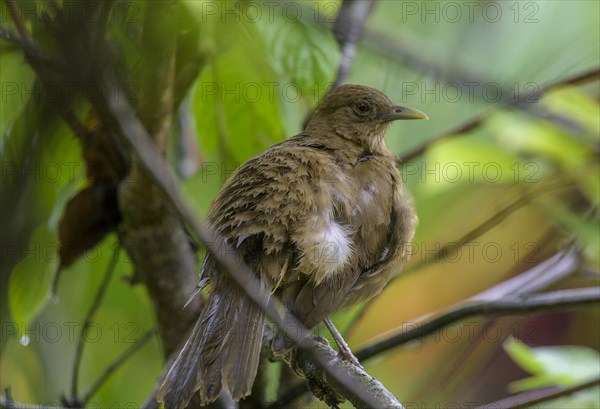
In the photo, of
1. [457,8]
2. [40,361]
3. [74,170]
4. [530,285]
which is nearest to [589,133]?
[530,285]

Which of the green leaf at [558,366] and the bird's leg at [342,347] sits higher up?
the bird's leg at [342,347]

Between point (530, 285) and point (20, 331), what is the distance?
2349 mm

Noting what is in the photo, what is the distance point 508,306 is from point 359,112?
1773mm

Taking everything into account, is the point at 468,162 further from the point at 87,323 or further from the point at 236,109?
the point at 87,323

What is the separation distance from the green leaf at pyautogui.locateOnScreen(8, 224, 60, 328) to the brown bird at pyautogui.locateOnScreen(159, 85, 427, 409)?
2.52 ft

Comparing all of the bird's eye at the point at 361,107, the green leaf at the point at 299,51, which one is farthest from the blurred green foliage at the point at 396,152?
the bird's eye at the point at 361,107

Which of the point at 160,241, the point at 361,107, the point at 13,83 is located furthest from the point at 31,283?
the point at 361,107

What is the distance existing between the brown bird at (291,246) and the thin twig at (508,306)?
1.26 ft

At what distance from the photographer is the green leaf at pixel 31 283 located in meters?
3.56

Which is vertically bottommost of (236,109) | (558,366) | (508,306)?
(558,366)

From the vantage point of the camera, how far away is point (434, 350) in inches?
272

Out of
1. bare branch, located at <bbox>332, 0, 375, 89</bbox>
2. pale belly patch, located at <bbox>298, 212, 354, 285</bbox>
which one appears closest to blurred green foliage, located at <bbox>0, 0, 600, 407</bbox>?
bare branch, located at <bbox>332, 0, 375, 89</bbox>

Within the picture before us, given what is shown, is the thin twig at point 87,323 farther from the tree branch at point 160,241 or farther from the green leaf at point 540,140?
the green leaf at point 540,140

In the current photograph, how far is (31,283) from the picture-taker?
11.9ft
